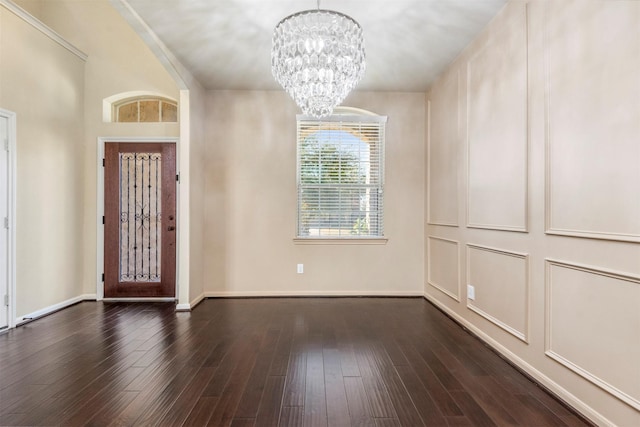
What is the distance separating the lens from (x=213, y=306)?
12.5ft

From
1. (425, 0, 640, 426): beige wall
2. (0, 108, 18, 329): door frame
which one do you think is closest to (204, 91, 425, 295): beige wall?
(425, 0, 640, 426): beige wall

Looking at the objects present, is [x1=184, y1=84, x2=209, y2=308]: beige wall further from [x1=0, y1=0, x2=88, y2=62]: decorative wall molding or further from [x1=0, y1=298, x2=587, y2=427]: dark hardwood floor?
[x1=0, y1=0, x2=88, y2=62]: decorative wall molding

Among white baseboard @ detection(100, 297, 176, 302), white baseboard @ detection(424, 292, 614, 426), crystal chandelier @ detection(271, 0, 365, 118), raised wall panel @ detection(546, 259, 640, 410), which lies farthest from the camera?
white baseboard @ detection(100, 297, 176, 302)

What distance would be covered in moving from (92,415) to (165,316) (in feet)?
5.77

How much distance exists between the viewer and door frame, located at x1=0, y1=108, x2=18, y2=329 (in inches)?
122

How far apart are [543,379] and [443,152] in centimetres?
236

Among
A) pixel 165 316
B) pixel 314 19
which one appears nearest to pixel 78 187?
pixel 165 316

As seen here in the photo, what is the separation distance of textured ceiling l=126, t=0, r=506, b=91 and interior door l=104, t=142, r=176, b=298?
1387 millimetres

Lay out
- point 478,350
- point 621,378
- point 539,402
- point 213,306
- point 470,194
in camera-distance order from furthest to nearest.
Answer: point 213,306 → point 470,194 → point 478,350 → point 539,402 → point 621,378

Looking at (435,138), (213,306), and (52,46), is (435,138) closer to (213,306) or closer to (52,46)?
(213,306)

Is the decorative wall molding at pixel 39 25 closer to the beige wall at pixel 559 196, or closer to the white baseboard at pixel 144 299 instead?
the white baseboard at pixel 144 299

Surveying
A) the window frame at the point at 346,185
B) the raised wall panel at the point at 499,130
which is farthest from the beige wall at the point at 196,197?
the raised wall panel at the point at 499,130

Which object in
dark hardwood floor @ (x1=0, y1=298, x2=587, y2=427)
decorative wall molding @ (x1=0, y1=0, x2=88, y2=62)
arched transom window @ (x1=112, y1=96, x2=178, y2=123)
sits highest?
decorative wall molding @ (x1=0, y1=0, x2=88, y2=62)

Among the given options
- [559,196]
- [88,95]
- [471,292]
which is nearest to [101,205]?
[88,95]
